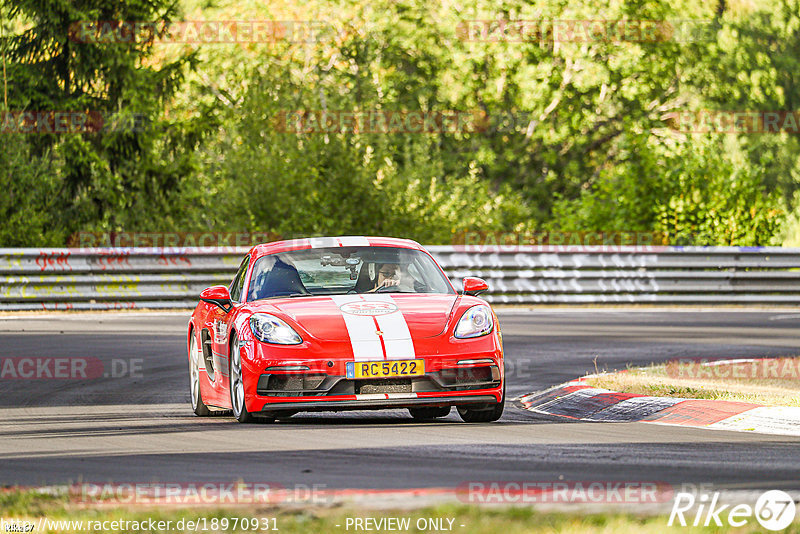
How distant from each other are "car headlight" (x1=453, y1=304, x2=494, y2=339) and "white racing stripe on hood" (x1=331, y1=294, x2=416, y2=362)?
42cm

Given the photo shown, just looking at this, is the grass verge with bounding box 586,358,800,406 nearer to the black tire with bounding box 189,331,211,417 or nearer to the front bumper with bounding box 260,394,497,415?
the front bumper with bounding box 260,394,497,415

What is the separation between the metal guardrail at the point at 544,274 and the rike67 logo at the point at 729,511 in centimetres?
1870

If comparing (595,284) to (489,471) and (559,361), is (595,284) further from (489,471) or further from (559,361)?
(489,471)

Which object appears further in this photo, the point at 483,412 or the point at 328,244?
the point at 328,244

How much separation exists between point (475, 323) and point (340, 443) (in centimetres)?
192

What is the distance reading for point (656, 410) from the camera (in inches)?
441

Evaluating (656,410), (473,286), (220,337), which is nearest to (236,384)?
(220,337)

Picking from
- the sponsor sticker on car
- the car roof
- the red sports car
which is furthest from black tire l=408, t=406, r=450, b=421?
the car roof

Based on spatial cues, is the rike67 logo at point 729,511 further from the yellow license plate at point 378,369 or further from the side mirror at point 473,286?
the side mirror at point 473,286

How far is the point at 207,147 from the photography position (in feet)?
113

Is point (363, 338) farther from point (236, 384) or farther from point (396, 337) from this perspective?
point (236, 384)

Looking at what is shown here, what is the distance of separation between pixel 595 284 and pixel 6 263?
1048 centimetres

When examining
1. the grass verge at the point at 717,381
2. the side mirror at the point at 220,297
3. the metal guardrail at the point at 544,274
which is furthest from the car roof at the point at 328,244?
the metal guardrail at the point at 544,274

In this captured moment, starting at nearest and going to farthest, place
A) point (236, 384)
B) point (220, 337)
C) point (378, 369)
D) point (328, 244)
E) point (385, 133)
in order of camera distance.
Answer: point (378, 369) < point (236, 384) < point (220, 337) < point (328, 244) < point (385, 133)
